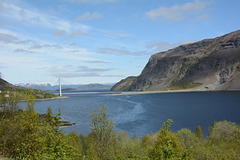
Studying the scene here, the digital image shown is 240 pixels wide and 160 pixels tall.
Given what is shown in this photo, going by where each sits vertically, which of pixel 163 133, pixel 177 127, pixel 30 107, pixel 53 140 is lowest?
pixel 177 127

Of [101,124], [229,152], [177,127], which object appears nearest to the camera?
[101,124]

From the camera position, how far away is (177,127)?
79938mm

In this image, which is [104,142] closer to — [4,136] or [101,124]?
[101,124]

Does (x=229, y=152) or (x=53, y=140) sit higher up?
(x=53, y=140)

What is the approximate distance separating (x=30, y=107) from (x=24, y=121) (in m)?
2.26

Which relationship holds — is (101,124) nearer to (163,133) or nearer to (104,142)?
(104,142)

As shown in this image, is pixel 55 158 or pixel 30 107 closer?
pixel 55 158

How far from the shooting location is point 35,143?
2548 centimetres

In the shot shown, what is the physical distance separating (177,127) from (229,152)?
42457mm

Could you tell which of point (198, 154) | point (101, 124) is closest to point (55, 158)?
point (101, 124)

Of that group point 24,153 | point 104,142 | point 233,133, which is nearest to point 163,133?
point 104,142

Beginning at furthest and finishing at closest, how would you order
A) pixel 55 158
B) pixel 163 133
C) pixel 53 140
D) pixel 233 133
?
pixel 233 133 → pixel 163 133 → pixel 53 140 → pixel 55 158

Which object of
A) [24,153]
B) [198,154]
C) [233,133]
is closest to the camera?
[24,153]

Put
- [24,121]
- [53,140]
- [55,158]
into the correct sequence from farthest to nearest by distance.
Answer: [24,121], [53,140], [55,158]
